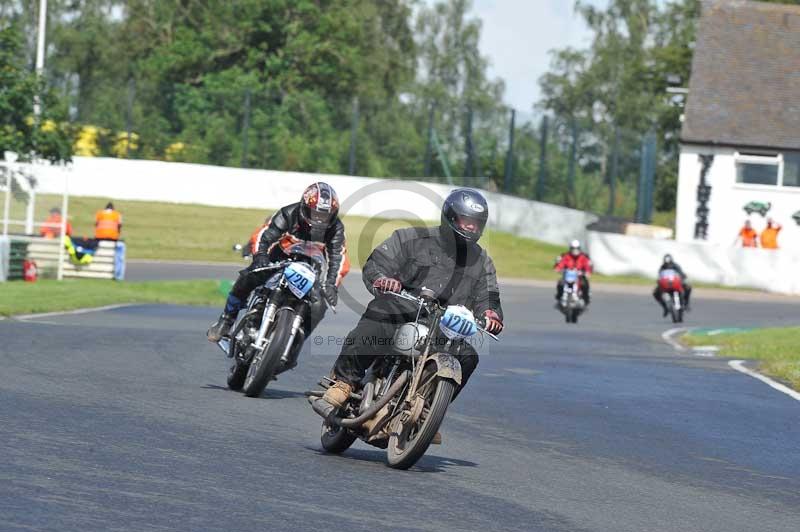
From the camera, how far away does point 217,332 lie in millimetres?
12906

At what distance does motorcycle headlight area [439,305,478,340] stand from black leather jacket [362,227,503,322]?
447 millimetres

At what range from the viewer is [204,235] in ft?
154

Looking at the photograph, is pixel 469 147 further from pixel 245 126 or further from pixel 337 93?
pixel 337 93

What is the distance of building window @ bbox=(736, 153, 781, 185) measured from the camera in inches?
1929

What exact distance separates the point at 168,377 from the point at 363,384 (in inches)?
183

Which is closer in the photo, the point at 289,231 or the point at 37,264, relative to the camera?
the point at 289,231

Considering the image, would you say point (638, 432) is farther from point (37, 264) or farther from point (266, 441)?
point (37, 264)

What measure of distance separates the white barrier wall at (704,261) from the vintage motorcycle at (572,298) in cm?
1334

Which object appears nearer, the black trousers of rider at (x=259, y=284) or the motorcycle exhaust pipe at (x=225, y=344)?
the black trousers of rider at (x=259, y=284)

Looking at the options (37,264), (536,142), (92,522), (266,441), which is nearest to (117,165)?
(536,142)

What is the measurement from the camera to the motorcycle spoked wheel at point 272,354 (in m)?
Result: 11.7

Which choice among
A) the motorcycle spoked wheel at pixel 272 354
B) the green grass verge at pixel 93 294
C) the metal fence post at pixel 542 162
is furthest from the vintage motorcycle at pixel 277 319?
the metal fence post at pixel 542 162

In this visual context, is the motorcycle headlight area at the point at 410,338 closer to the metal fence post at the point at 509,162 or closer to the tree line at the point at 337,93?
the tree line at the point at 337,93

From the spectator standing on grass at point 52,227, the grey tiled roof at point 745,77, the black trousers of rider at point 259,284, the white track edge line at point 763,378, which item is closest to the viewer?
the black trousers of rider at point 259,284
